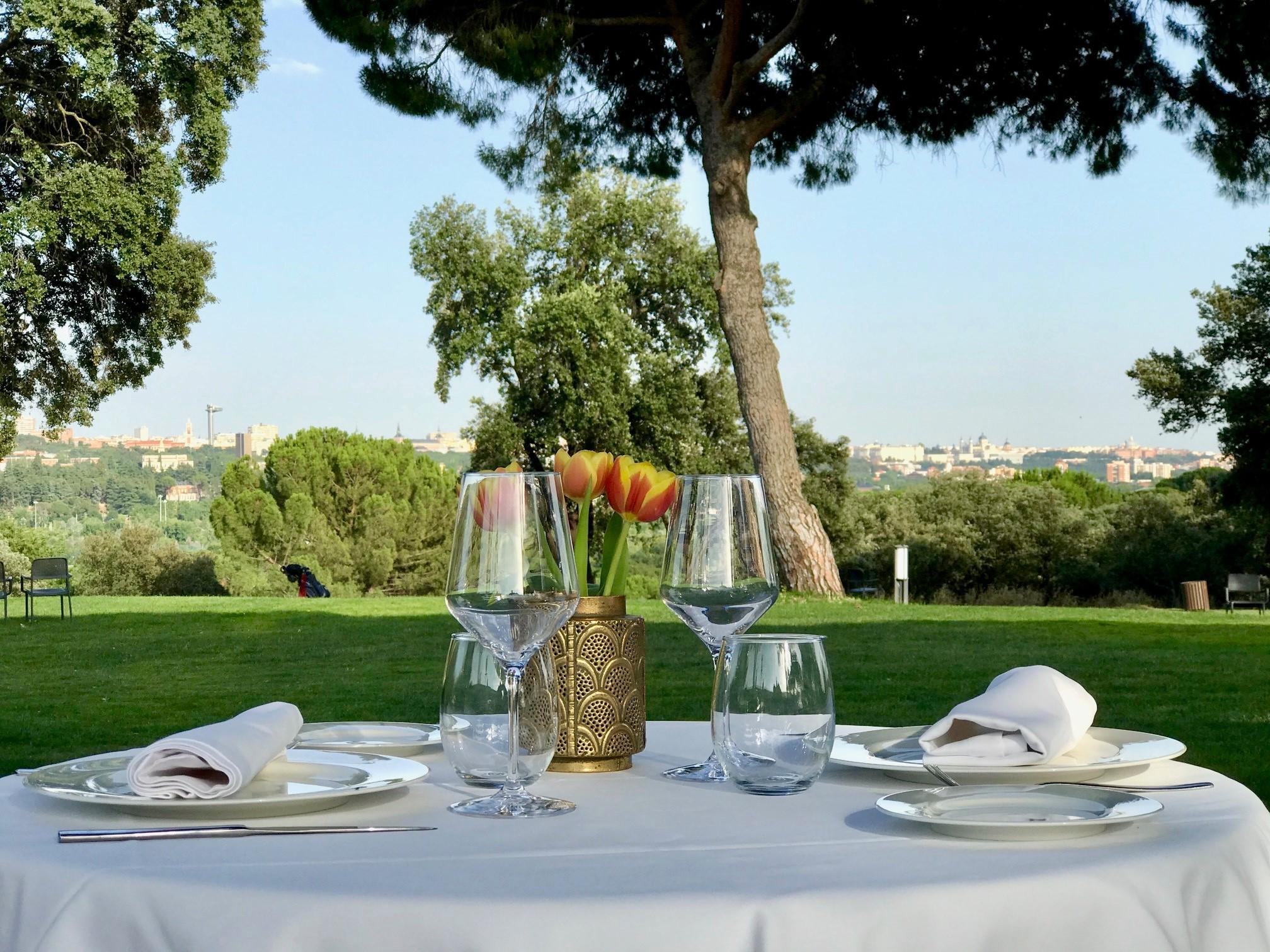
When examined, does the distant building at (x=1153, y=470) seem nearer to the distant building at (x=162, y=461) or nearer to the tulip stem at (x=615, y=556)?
the distant building at (x=162, y=461)

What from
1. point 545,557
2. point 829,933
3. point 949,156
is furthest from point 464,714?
point 949,156

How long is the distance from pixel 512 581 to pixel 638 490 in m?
0.31

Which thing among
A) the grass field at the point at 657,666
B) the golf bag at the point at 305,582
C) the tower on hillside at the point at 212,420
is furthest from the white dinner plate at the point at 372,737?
the tower on hillside at the point at 212,420

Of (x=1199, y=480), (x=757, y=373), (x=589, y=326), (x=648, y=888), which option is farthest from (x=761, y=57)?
(x=1199, y=480)

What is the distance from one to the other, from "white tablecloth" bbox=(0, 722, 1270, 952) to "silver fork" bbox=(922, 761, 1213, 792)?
0.27 ft

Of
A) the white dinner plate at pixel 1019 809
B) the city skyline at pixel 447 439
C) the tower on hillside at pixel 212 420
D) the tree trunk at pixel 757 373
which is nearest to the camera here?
the white dinner plate at pixel 1019 809

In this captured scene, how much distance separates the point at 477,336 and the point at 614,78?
993 cm

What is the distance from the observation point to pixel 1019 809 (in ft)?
3.35

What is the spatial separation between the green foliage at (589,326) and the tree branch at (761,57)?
10268 millimetres

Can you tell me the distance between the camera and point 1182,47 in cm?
1283

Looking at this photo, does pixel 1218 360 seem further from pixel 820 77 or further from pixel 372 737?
pixel 372 737

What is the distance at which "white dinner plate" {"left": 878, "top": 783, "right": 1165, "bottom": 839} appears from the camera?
923 mm

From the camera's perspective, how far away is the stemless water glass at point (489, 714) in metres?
1.14

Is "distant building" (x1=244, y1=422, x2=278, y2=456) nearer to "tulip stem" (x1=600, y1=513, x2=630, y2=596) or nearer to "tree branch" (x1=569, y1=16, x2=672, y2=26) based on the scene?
"tree branch" (x1=569, y1=16, x2=672, y2=26)
